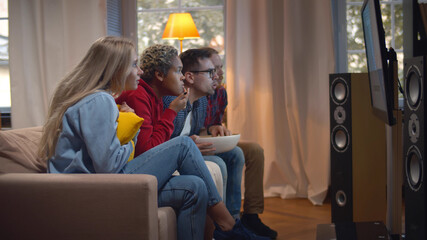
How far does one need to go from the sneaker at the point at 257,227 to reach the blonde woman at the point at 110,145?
32.2 inches

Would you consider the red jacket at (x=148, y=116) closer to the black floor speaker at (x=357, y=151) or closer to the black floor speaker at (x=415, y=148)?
the black floor speaker at (x=357, y=151)

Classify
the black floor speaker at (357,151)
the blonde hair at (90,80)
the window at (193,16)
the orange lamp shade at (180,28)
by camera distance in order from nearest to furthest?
the blonde hair at (90,80), the black floor speaker at (357,151), the orange lamp shade at (180,28), the window at (193,16)

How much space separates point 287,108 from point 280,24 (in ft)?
2.15

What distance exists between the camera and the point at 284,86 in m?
4.35

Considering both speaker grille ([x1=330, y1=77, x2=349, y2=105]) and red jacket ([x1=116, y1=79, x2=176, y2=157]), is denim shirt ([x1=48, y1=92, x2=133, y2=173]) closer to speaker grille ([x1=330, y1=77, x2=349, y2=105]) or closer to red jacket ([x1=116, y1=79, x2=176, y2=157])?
red jacket ([x1=116, y1=79, x2=176, y2=157])

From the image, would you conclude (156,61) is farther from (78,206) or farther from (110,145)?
(78,206)

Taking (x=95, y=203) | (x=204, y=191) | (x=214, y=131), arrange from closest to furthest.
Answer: (x=95, y=203) → (x=204, y=191) → (x=214, y=131)

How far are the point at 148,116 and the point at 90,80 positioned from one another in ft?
1.45

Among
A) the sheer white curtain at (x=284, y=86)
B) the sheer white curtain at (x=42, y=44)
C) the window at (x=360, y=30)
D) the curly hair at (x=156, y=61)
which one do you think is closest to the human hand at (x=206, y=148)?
the curly hair at (x=156, y=61)

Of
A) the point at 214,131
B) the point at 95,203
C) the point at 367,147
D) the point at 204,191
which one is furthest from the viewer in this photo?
the point at 214,131

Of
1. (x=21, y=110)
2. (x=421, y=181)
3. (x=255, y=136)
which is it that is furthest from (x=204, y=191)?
(x=21, y=110)

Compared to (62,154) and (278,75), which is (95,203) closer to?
(62,154)

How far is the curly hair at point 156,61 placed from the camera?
9.05 ft

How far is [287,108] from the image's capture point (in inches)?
170
